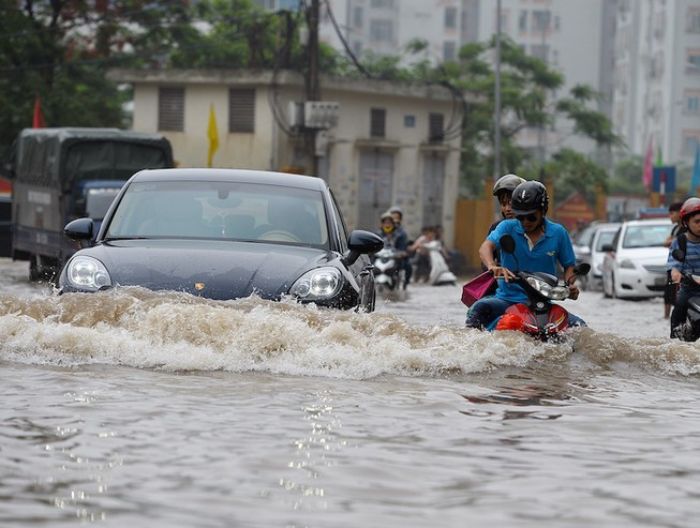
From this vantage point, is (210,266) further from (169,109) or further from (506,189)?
(169,109)

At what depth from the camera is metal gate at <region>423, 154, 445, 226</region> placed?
178 feet

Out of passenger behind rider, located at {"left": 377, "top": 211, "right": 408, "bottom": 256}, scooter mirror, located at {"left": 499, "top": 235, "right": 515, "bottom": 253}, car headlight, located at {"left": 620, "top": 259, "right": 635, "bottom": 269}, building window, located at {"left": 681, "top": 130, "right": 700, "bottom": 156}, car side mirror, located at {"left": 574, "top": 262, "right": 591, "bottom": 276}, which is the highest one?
scooter mirror, located at {"left": 499, "top": 235, "right": 515, "bottom": 253}

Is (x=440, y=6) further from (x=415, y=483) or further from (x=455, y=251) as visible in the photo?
(x=415, y=483)

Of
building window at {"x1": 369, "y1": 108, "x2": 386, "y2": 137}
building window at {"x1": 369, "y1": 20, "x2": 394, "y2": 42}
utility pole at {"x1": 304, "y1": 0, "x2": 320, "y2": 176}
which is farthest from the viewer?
building window at {"x1": 369, "y1": 20, "x2": 394, "y2": 42}

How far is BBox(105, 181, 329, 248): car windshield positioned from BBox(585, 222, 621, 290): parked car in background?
2325 centimetres

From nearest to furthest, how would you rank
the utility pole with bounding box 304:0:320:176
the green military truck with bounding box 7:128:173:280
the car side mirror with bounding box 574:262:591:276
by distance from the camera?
1. the car side mirror with bounding box 574:262:591:276
2. the green military truck with bounding box 7:128:173:280
3. the utility pole with bounding box 304:0:320:176

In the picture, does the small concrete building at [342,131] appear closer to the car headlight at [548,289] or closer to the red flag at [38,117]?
the red flag at [38,117]

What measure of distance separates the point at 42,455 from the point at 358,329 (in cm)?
430

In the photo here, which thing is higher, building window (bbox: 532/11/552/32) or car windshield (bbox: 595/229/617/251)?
building window (bbox: 532/11/552/32)

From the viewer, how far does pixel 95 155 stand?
3084cm

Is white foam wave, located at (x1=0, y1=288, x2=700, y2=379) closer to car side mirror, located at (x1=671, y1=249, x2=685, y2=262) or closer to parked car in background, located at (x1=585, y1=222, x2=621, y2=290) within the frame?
car side mirror, located at (x1=671, y1=249, x2=685, y2=262)

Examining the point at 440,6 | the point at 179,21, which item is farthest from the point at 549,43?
the point at 179,21

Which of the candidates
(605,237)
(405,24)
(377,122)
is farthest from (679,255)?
(405,24)

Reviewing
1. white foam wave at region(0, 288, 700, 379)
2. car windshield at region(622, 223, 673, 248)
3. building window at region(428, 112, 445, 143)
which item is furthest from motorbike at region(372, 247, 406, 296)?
building window at region(428, 112, 445, 143)
